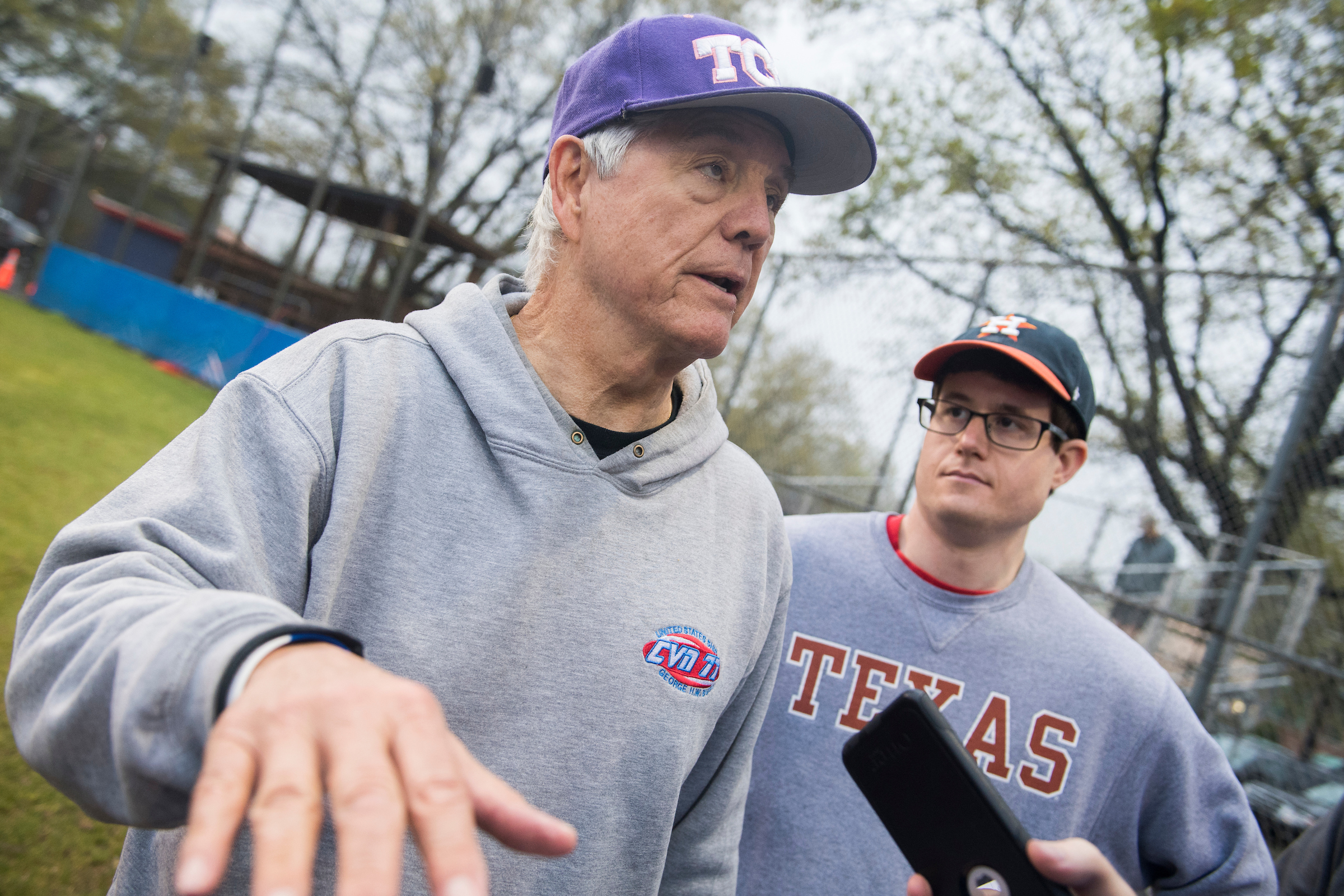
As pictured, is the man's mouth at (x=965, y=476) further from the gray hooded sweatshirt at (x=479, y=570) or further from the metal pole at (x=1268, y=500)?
the metal pole at (x=1268, y=500)

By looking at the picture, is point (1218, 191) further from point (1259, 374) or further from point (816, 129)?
point (816, 129)

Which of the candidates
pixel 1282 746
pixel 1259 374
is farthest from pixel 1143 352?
pixel 1282 746

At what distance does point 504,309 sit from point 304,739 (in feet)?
3.30

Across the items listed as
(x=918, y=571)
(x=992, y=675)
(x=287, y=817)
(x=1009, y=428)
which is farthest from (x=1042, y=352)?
(x=287, y=817)

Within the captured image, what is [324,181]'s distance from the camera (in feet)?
53.1

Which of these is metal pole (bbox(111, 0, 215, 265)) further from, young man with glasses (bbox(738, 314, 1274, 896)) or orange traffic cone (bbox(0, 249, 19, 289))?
young man with glasses (bbox(738, 314, 1274, 896))

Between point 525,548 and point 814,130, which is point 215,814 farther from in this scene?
point 814,130

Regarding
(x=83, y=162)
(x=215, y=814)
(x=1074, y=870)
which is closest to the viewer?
(x=215, y=814)

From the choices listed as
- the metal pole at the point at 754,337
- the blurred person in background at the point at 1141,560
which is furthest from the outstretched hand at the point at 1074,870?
the blurred person in background at the point at 1141,560

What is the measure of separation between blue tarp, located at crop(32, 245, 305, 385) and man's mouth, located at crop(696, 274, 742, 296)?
37.3ft

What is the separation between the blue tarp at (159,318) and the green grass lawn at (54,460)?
1.37 ft

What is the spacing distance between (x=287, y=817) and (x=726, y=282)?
1.19 m

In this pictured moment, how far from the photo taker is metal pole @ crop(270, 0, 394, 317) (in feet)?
49.3

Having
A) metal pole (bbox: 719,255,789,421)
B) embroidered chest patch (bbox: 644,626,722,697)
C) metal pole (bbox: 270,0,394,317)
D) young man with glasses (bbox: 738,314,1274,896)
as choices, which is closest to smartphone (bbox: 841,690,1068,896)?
embroidered chest patch (bbox: 644,626,722,697)
